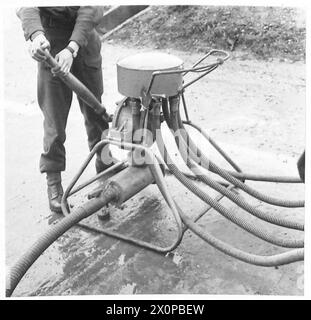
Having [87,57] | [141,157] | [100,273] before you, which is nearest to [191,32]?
[87,57]

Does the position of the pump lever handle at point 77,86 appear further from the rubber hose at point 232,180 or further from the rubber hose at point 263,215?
the rubber hose at point 263,215

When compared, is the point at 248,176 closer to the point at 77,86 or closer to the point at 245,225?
the point at 245,225

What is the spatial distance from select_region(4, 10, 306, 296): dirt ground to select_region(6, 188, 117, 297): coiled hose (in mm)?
376

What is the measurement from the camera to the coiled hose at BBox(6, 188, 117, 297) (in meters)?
1.80

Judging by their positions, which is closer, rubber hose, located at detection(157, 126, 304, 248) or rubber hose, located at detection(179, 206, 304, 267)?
rubber hose, located at detection(179, 206, 304, 267)

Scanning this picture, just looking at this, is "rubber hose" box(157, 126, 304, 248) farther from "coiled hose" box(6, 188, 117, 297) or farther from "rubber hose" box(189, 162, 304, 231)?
"coiled hose" box(6, 188, 117, 297)

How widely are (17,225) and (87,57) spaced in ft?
3.55

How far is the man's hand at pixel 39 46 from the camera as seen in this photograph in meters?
2.16

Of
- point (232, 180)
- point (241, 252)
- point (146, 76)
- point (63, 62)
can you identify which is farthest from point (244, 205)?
point (63, 62)

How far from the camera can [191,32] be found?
218 inches

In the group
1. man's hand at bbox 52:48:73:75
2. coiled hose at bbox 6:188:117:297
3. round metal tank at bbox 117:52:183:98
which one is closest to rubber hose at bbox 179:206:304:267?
coiled hose at bbox 6:188:117:297
